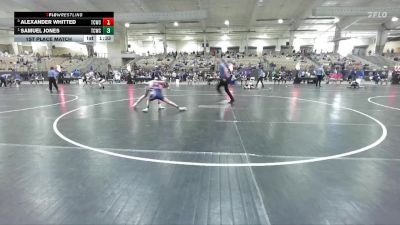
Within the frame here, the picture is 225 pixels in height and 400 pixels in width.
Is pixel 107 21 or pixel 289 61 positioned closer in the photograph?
pixel 107 21

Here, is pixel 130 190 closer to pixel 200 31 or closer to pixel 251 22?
pixel 251 22
